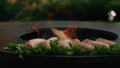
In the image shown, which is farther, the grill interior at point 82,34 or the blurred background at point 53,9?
the blurred background at point 53,9

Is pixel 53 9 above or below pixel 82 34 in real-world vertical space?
above

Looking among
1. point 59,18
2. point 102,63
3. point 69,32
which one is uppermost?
point 59,18

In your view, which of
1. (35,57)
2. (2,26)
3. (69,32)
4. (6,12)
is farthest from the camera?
(6,12)

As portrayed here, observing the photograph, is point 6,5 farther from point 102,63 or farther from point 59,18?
point 102,63

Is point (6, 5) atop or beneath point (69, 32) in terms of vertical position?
atop

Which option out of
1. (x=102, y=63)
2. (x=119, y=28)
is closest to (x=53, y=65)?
(x=102, y=63)

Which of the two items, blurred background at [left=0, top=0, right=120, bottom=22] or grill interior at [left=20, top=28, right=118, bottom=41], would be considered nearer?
grill interior at [left=20, top=28, right=118, bottom=41]

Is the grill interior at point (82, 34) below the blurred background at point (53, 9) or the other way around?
below

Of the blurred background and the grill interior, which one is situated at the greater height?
the blurred background
